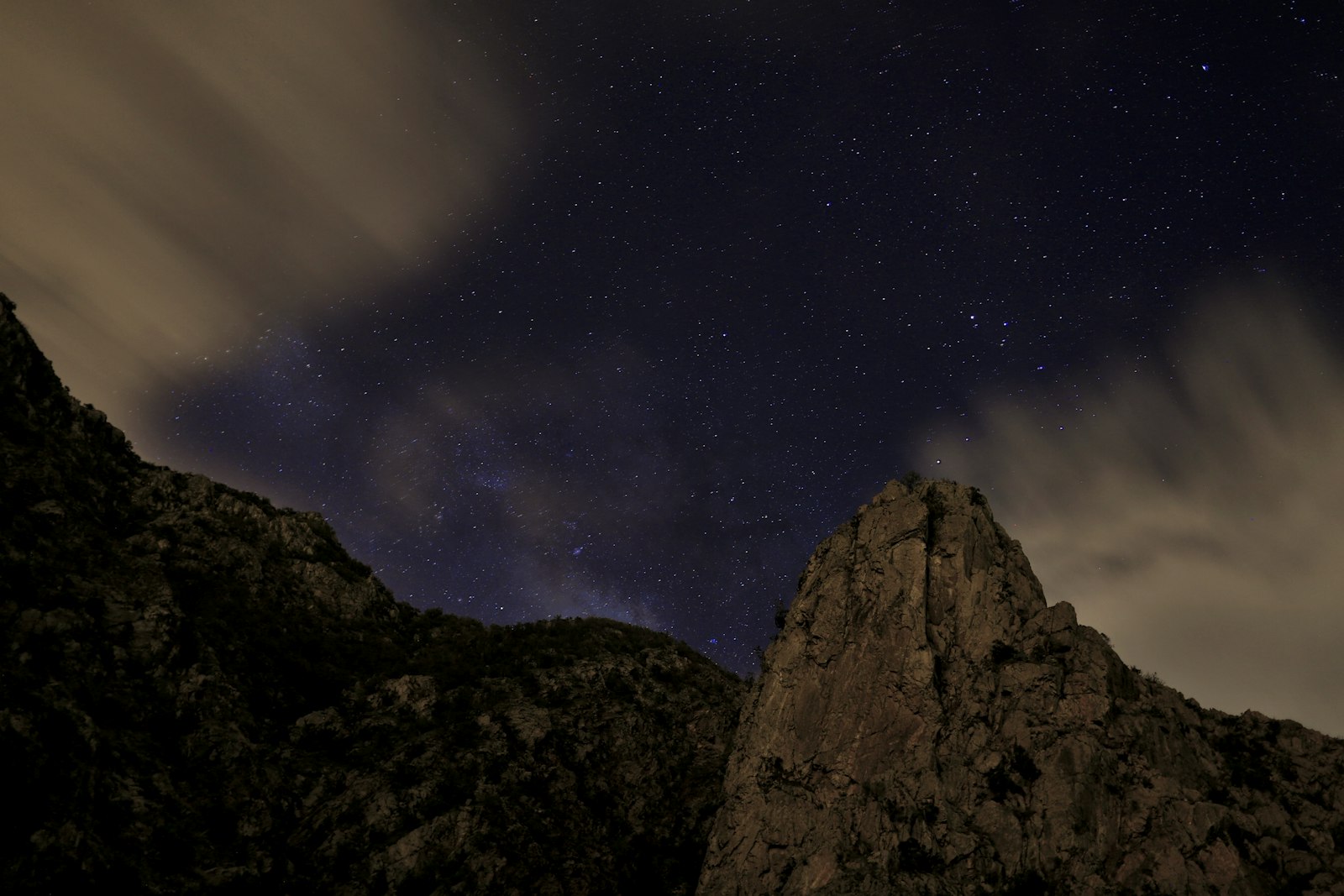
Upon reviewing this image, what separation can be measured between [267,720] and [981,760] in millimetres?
49608

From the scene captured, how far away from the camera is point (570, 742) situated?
196 ft

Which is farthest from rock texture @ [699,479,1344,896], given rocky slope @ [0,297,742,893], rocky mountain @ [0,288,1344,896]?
rocky slope @ [0,297,742,893]

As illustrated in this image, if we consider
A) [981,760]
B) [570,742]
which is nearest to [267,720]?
[570,742]

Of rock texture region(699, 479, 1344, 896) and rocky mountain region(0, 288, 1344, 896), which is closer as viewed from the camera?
rocky mountain region(0, 288, 1344, 896)

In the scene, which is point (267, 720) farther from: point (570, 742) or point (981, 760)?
point (981, 760)

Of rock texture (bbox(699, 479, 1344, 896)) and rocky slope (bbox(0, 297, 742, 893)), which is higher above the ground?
rock texture (bbox(699, 479, 1344, 896))

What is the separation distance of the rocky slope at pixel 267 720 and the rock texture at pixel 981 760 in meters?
11.4

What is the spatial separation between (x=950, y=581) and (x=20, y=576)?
202 feet

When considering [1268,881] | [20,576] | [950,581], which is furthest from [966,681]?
[20,576]

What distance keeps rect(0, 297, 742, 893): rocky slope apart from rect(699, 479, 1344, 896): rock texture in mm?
11382

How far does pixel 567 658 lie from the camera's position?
231 feet

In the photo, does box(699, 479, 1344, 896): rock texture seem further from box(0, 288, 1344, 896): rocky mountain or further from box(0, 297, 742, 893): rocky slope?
box(0, 297, 742, 893): rocky slope

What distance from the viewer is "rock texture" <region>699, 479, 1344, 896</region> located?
41.9 metres

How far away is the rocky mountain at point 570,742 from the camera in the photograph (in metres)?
40.9
